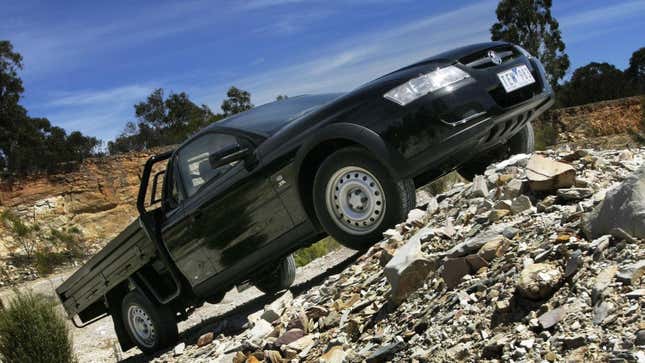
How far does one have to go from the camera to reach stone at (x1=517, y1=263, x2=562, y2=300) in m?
3.18

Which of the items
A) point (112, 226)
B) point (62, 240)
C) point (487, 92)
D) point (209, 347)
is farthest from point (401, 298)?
point (112, 226)

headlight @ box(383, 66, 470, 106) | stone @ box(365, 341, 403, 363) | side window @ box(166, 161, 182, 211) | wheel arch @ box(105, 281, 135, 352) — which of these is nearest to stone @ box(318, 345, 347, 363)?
stone @ box(365, 341, 403, 363)

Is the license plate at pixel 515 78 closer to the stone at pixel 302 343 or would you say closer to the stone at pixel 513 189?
the stone at pixel 513 189

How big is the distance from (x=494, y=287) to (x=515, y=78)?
92.1 inches

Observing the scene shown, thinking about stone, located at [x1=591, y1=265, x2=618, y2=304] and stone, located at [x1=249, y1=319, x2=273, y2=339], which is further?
stone, located at [x1=249, y1=319, x2=273, y2=339]

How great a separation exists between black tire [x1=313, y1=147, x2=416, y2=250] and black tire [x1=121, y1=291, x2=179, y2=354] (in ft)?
8.54

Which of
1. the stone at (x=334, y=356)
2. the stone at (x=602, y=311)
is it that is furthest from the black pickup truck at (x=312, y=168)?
the stone at (x=602, y=311)

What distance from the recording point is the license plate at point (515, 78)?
16.9 feet

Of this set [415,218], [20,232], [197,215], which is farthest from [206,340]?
[20,232]

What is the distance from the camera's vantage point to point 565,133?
113ft

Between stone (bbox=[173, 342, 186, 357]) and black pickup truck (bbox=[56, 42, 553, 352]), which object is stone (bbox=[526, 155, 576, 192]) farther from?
stone (bbox=[173, 342, 186, 357])

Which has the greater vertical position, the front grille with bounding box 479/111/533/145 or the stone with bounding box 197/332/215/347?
the front grille with bounding box 479/111/533/145

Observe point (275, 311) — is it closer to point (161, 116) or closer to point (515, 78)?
point (515, 78)

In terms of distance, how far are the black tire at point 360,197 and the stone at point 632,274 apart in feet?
7.02
